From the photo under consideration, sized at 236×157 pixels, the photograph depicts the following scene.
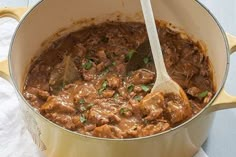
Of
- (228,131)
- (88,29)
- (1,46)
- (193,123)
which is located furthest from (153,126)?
(1,46)

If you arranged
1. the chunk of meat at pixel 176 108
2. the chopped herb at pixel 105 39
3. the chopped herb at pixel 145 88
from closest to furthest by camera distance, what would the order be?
the chunk of meat at pixel 176 108, the chopped herb at pixel 145 88, the chopped herb at pixel 105 39

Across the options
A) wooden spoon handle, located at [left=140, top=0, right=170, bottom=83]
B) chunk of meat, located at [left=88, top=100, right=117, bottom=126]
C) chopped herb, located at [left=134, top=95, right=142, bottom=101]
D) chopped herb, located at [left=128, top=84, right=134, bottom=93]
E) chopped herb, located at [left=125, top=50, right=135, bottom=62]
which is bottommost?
chunk of meat, located at [left=88, top=100, right=117, bottom=126]

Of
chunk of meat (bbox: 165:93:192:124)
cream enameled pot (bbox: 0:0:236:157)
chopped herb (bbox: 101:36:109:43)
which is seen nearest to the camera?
cream enameled pot (bbox: 0:0:236:157)

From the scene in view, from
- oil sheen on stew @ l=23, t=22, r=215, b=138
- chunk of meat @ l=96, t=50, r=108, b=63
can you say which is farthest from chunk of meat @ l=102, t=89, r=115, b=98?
chunk of meat @ l=96, t=50, r=108, b=63

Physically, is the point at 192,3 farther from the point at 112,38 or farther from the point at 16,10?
the point at 16,10

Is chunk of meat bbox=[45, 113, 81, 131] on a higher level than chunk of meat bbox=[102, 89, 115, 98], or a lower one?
lower

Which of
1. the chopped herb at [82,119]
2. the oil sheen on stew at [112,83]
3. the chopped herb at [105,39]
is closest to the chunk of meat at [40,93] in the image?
the oil sheen on stew at [112,83]

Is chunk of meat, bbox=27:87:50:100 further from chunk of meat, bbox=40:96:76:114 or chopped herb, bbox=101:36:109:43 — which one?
chopped herb, bbox=101:36:109:43

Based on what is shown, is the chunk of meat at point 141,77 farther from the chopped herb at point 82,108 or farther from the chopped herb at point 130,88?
the chopped herb at point 82,108
